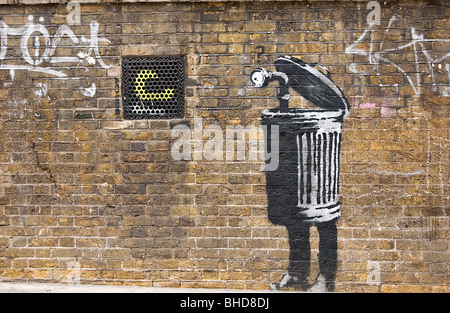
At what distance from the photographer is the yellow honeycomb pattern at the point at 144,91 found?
4730mm

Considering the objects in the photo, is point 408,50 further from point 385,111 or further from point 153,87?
point 153,87

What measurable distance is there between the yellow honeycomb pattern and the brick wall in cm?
20

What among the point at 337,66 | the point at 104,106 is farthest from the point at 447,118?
the point at 104,106

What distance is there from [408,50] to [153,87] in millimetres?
2761

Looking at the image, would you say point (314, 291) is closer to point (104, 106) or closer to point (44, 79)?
point (104, 106)

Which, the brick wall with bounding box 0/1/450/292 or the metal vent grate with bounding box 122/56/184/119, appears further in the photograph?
the metal vent grate with bounding box 122/56/184/119

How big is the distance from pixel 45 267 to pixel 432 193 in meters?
4.30

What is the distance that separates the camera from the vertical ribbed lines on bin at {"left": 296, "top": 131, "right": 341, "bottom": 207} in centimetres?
465

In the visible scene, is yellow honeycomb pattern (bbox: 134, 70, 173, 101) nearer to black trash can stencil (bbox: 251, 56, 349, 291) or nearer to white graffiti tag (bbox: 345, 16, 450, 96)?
black trash can stencil (bbox: 251, 56, 349, 291)

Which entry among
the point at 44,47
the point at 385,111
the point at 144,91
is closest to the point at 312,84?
the point at 385,111

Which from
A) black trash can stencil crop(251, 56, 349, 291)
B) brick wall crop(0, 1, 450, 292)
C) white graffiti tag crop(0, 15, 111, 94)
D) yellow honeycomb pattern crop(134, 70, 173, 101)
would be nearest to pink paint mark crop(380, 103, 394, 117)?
brick wall crop(0, 1, 450, 292)

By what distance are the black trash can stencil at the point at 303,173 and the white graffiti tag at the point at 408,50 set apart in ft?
1.92

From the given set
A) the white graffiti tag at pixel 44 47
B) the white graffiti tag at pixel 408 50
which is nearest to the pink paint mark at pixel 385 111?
the white graffiti tag at pixel 408 50

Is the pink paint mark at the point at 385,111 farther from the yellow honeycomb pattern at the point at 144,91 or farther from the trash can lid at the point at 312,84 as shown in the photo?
the yellow honeycomb pattern at the point at 144,91
